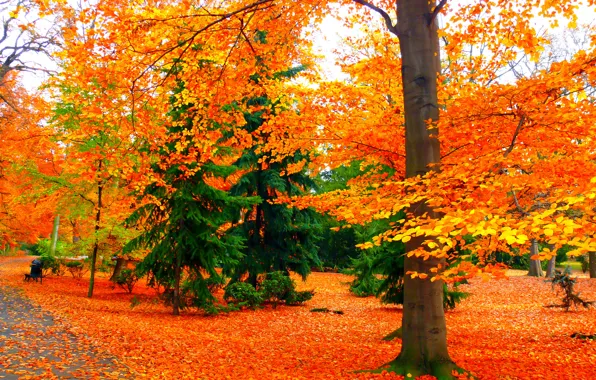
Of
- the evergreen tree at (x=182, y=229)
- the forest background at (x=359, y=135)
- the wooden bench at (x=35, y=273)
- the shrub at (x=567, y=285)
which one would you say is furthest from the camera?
the wooden bench at (x=35, y=273)

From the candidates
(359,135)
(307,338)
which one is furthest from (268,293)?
(359,135)

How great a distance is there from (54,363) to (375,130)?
610cm

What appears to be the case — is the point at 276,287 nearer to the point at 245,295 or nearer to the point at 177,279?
the point at 245,295

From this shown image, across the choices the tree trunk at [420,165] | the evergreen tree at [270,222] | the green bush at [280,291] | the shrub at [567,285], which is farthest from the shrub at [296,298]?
the tree trunk at [420,165]

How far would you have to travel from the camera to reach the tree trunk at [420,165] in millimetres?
5844

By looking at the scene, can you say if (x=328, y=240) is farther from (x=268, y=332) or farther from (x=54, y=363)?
(x=54, y=363)

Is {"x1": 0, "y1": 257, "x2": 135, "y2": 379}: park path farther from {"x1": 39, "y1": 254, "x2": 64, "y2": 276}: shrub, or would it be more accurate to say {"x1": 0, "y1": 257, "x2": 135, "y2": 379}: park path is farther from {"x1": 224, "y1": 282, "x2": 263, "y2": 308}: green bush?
{"x1": 39, "y1": 254, "x2": 64, "y2": 276}: shrub

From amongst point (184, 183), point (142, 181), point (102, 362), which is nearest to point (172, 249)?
point (184, 183)

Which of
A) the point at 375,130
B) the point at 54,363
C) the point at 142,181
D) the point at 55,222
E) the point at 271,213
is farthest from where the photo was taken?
the point at 55,222

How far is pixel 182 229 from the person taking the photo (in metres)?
12.1

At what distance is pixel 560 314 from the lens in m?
11.6

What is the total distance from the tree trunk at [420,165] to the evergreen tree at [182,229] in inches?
276

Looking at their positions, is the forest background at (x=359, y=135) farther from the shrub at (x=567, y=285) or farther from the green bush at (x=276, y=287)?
the shrub at (x=567, y=285)

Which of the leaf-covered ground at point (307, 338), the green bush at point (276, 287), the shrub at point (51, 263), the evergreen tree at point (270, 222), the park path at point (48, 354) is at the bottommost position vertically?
the leaf-covered ground at point (307, 338)
